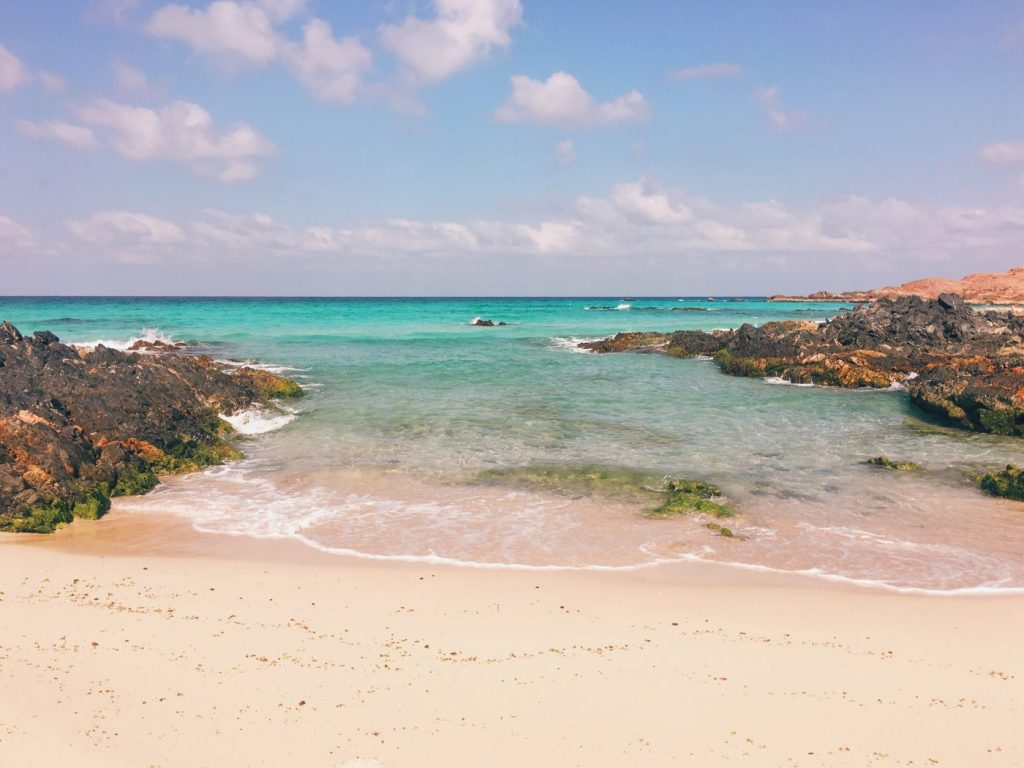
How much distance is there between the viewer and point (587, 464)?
15.0m

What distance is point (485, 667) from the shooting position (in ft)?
21.7

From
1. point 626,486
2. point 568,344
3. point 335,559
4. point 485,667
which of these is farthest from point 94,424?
point 568,344

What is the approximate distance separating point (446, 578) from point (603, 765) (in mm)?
4206

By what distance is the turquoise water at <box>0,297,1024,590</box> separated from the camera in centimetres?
1016

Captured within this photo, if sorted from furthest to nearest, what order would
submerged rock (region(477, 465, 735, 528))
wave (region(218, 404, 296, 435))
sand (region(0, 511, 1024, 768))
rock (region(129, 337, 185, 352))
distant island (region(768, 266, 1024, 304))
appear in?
1. distant island (region(768, 266, 1024, 304))
2. rock (region(129, 337, 185, 352))
3. wave (region(218, 404, 296, 435))
4. submerged rock (region(477, 465, 735, 528))
5. sand (region(0, 511, 1024, 768))

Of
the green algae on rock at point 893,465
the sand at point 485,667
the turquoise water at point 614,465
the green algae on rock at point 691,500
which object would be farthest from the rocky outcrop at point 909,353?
the sand at point 485,667

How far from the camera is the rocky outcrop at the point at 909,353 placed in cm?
1927

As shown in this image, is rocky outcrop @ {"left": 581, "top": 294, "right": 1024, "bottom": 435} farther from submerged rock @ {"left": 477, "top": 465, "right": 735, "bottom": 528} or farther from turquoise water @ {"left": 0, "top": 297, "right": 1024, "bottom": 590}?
submerged rock @ {"left": 477, "top": 465, "right": 735, "bottom": 528}

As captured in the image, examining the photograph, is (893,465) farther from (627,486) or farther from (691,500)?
(627,486)

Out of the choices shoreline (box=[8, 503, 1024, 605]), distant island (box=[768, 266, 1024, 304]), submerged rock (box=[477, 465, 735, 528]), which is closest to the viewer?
shoreline (box=[8, 503, 1024, 605])

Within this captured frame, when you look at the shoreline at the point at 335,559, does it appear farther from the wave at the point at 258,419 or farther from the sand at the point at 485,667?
the wave at the point at 258,419

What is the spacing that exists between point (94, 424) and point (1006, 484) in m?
19.5

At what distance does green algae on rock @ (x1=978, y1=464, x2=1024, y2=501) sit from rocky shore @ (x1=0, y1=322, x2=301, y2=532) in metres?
16.5

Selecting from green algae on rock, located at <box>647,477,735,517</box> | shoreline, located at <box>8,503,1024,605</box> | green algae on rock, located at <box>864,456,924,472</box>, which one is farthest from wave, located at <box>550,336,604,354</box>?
shoreline, located at <box>8,503,1024,605</box>
